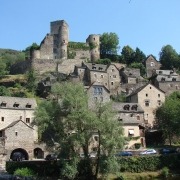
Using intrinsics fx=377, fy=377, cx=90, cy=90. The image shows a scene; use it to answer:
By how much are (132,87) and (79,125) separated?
45.7 metres

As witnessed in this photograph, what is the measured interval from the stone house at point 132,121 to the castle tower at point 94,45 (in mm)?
40880

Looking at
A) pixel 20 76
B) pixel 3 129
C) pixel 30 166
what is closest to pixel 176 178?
pixel 30 166

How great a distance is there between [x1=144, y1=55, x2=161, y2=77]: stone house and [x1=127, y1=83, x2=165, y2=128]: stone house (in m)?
27.5

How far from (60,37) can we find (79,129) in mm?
64162

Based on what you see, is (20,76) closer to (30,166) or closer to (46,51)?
(46,51)

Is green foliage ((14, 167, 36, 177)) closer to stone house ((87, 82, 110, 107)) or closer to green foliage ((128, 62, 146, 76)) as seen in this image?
stone house ((87, 82, 110, 107))

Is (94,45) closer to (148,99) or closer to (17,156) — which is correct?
(148,99)

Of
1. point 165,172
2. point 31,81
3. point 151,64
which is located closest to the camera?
point 165,172

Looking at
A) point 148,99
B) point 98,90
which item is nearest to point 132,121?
point 148,99

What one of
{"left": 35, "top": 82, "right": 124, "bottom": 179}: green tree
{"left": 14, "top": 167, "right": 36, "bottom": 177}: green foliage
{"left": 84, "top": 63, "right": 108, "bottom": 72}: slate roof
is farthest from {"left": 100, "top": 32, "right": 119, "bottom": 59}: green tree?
{"left": 14, "top": 167, "right": 36, "bottom": 177}: green foliage

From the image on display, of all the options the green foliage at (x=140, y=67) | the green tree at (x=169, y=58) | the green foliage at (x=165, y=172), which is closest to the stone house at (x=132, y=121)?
the green foliage at (x=165, y=172)

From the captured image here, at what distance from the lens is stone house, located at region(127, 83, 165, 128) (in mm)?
73938

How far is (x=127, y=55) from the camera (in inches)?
4345

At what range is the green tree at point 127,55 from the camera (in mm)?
109375
